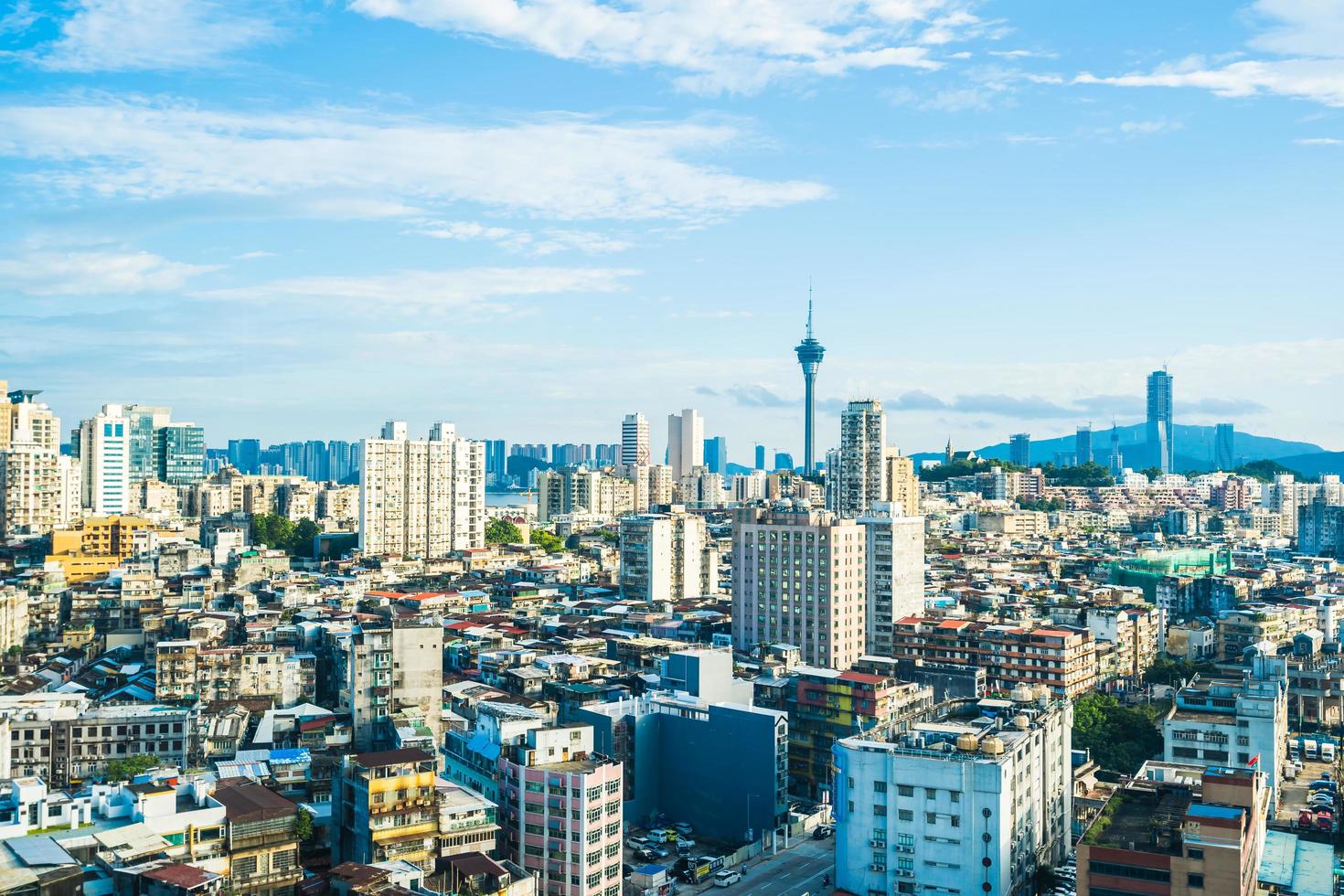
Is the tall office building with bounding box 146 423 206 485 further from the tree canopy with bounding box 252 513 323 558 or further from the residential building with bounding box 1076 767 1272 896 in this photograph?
the residential building with bounding box 1076 767 1272 896

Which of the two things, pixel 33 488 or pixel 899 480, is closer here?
pixel 33 488

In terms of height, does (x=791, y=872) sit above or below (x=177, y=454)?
below

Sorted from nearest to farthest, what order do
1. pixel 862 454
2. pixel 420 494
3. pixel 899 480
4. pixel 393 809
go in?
1. pixel 393 809
2. pixel 420 494
3. pixel 862 454
4. pixel 899 480

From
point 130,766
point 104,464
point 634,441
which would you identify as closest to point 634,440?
point 634,441

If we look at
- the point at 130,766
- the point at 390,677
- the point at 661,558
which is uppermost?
the point at 661,558

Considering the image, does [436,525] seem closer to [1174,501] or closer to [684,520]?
[684,520]

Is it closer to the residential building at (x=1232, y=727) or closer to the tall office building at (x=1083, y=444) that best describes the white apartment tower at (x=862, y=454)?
the residential building at (x=1232, y=727)

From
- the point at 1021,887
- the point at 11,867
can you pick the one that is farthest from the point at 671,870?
the point at 11,867

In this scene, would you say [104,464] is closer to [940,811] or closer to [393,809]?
[393,809]
